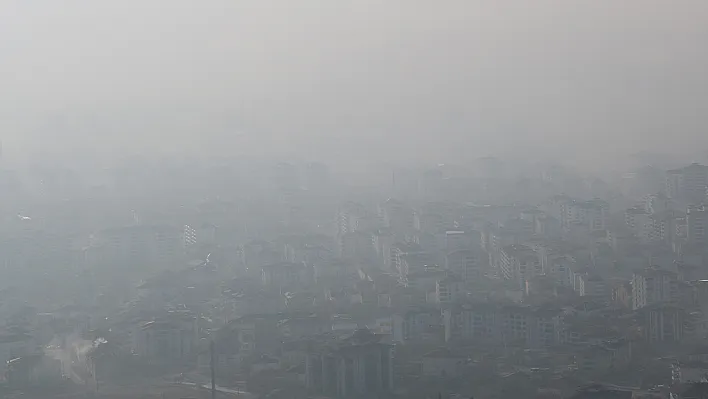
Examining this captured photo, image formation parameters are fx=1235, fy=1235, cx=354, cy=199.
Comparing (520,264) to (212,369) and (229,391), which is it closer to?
(212,369)

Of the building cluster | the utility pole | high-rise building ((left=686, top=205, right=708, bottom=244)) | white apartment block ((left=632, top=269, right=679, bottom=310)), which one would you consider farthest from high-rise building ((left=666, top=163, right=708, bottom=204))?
the utility pole

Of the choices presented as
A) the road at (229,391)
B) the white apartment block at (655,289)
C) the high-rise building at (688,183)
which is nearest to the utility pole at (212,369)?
the road at (229,391)

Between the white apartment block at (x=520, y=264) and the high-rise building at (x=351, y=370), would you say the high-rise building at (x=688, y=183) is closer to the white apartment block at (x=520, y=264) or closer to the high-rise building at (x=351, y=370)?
the white apartment block at (x=520, y=264)

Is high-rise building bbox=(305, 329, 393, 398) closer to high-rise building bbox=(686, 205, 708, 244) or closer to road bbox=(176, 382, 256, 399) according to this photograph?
road bbox=(176, 382, 256, 399)

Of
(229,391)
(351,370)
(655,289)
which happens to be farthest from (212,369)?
(655,289)

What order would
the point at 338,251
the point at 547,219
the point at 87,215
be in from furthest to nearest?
the point at 87,215 < the point at 547,219 < the point at 338,251

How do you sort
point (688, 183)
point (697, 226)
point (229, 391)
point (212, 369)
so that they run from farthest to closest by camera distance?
point (688, 183) → point (697, 226) → point (212, 369) → point (229, 391)

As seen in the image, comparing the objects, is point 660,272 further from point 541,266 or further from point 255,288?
point 255,288

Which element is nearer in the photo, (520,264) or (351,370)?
(351,370)

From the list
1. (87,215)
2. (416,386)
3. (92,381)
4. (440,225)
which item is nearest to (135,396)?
(92,381)

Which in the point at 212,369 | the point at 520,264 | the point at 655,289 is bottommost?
the point at 212,369

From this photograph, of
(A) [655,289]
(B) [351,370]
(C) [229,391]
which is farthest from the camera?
(A) [655,289]
